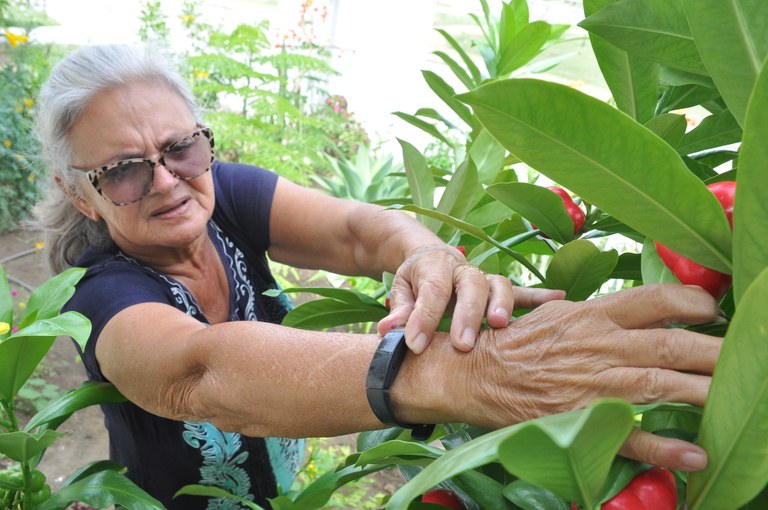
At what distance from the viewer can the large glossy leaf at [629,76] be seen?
2.49ft

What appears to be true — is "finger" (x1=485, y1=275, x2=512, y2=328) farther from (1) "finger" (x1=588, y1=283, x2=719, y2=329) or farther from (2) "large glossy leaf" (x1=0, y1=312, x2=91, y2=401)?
(2) "large glossy leaf" (x1=0, y1=312, x2=91, y2=401)

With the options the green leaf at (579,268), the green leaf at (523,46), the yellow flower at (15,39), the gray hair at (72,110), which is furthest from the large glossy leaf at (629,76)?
the yellow flower at (15,39)

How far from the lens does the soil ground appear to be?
2.95 m

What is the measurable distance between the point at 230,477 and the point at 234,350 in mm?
693

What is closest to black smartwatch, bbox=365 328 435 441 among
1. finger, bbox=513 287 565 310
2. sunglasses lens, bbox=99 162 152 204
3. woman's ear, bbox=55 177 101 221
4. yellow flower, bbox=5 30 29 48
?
finger, bbox=513 287 565 310

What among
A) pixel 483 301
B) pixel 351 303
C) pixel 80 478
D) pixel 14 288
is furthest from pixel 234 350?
pixel 14 288

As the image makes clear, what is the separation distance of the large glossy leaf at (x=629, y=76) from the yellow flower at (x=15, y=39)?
155 inches

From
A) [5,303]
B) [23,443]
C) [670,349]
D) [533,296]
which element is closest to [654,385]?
[670,349]

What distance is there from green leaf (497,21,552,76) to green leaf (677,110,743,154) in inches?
23.7

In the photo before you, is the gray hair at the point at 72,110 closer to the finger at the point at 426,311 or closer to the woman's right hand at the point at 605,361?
the finger at the point at 426,311

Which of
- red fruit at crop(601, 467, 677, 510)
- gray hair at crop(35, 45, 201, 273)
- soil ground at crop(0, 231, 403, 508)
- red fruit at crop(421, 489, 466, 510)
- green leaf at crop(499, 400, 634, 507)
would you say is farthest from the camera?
soil ground at crop(0, 231, 403, 508)

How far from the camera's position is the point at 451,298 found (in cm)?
86

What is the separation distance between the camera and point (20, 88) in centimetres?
405

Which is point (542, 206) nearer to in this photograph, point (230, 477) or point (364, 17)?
point (230, 477)
